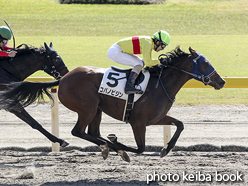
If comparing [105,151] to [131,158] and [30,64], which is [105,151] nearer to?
[131,158]

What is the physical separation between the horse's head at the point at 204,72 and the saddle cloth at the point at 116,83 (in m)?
0.70

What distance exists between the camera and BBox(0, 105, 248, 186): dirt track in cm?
493

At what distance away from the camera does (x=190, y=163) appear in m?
5.62

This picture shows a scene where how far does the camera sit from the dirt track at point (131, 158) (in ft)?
16.2

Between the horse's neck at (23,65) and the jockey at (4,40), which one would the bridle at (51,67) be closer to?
the horse's neck at (23,65)

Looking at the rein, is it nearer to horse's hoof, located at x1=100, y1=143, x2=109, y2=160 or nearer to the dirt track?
the dirt track

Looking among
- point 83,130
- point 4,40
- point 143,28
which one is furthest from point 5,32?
point 143,28

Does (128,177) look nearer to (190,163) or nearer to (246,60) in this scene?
(190,163)

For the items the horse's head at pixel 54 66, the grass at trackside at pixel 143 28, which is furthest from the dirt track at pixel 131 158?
the grass at trackside at pixel 143 28

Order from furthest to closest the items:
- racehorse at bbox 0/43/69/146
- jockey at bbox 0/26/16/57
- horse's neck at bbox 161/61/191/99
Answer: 1. racehorse at bbox 0/43/69/146
2. jockey at bbox 0/26/16/57
3. horse's neck at bbox 161/61/191/99

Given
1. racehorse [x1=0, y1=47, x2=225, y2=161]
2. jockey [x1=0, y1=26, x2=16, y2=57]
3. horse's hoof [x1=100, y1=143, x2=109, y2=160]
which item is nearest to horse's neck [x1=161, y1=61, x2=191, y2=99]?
racehorse [x1=0, y1=47, x2=225, y2=161]

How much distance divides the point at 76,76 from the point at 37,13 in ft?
88.6

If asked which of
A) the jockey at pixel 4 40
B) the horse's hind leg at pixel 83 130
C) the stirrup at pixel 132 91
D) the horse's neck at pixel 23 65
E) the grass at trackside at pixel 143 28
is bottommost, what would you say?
the grass at trackside at pixel 143 28

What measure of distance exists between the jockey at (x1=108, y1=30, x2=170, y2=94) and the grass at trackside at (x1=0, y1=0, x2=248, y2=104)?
5231mm
